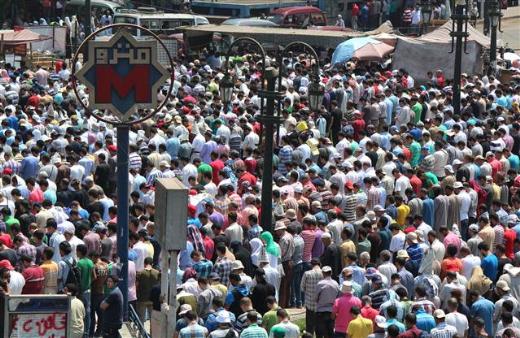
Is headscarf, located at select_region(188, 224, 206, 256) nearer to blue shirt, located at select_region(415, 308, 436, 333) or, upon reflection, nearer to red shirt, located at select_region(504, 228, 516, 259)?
blue shirt, located at select_region(415, 308, 436, 333)

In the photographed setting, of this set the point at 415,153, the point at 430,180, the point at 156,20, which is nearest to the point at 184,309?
the point at 430,180

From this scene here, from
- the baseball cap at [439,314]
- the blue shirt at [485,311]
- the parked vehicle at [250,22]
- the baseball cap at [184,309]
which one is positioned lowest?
the blue shirt at [485,311]

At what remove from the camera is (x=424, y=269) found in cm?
2167

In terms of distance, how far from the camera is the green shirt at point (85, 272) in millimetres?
20250

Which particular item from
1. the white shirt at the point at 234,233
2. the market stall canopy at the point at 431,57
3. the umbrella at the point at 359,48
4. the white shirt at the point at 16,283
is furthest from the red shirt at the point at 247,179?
the umbrella at the point at 359,48

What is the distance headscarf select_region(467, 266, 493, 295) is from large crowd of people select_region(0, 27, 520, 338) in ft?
0.11

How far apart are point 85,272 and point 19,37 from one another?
23329 millimetres

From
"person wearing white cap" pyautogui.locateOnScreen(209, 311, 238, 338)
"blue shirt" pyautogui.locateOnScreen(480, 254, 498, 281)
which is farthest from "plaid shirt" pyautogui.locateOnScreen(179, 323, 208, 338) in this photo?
"blue shirt" pyautogui.locateOnScreen(480, 254, 498, 281)

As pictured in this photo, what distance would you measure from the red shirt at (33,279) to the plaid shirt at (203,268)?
2.03 meters

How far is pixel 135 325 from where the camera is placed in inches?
804

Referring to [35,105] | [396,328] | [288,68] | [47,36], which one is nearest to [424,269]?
[396,328]

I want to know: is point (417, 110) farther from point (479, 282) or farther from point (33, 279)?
point (33, 279)

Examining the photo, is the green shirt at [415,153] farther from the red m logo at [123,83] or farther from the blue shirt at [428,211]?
the red m logo at [123,83]

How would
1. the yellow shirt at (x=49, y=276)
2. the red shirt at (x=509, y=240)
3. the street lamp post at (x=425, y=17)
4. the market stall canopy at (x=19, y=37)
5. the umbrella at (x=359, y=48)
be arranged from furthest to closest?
1. the street lamp post at (x=425, y=17)
2. the market stall canopy at (x=19, y=37)
3. the umbrella at (x=359, y=48)
4. the red shirt at (x=509, y=240)
5. the yellow shirt at (x=49, y=276)
